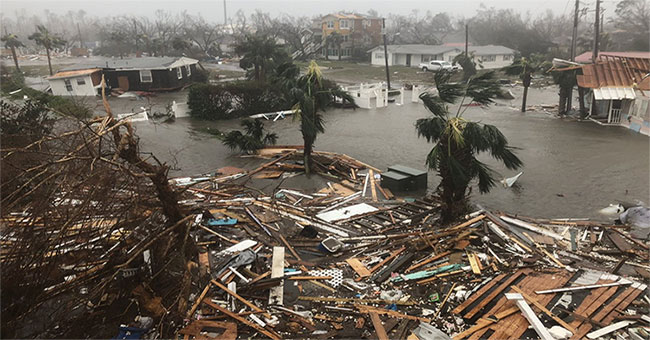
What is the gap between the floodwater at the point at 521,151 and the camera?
13016 mm

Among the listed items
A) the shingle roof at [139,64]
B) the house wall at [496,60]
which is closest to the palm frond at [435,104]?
the shingle roof at [139,64]

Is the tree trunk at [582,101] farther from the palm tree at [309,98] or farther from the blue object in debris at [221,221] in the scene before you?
the blue object in debris at [221,221]

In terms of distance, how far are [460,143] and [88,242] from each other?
7063 millimetres

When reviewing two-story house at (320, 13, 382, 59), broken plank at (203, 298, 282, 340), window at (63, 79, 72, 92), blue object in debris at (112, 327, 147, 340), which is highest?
two-story house at (320, 13, 382, 59)

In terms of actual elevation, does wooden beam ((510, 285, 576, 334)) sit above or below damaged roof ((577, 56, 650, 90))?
below

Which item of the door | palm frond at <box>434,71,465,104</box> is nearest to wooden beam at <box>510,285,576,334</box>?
palm frond at <box>434,71,465,104</box>

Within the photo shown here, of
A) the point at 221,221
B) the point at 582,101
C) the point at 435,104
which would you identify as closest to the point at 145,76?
the point at 221,221

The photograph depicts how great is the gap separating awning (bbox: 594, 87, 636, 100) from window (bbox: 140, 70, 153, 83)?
1231 inches

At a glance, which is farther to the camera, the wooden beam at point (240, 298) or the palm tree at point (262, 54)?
the palm tree at point (262, 54)

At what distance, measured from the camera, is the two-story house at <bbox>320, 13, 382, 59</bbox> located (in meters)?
66.0

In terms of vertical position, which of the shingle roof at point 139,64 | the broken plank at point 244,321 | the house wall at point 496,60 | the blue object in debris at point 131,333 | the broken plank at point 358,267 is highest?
the shingle roof at point 139,64

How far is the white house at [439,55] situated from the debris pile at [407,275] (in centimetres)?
4869

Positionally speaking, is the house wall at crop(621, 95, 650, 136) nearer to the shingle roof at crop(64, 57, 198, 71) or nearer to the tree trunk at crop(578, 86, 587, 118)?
the tree trunk at crop(578, 86, 587, 118)

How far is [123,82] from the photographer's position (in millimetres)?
34969
